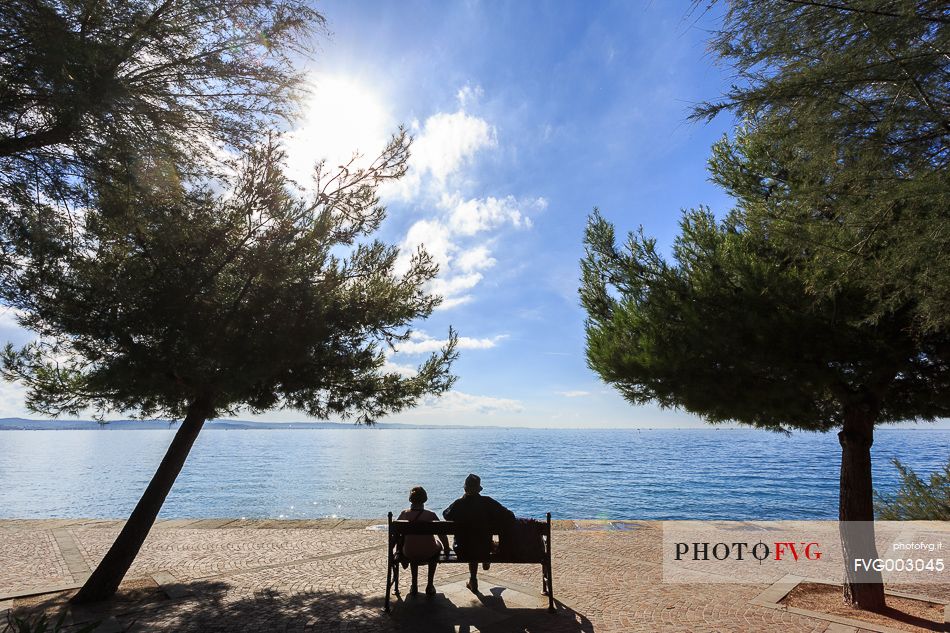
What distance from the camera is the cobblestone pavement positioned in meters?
4.74

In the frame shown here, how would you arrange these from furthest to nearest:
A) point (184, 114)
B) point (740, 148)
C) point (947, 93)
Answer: point (740, 148) → point (184, 114) → point (947, 93)

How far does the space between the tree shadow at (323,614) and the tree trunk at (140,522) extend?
1.03 ft

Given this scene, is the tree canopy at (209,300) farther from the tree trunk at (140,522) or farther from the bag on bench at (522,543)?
the bag on bench at (522,543)

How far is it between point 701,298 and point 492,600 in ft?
13.9

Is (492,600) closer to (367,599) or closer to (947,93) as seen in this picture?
(367,599)

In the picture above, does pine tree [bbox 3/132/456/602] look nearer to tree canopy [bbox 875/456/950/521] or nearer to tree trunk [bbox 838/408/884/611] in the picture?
tree trunk [bbox 838/408/884/611]

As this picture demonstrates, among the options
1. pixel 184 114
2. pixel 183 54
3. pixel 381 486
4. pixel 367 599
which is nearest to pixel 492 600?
pixel 367 599

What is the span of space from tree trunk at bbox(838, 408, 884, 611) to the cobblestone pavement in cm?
102

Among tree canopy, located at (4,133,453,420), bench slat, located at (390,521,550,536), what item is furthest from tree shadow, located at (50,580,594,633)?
tree canopy, located at (4,133,453,420)

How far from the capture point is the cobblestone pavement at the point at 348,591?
15.6 feet

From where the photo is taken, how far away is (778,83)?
3.21 metres

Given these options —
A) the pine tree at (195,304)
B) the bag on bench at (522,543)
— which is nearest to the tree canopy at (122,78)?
the pine tree at (195,304)

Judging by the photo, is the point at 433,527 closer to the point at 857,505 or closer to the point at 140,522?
the point at 140,522

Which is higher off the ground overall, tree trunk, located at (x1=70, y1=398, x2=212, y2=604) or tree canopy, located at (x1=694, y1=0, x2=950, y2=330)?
tree canopy, located at (x1=694, y1=0, x2=950, y2=330)
